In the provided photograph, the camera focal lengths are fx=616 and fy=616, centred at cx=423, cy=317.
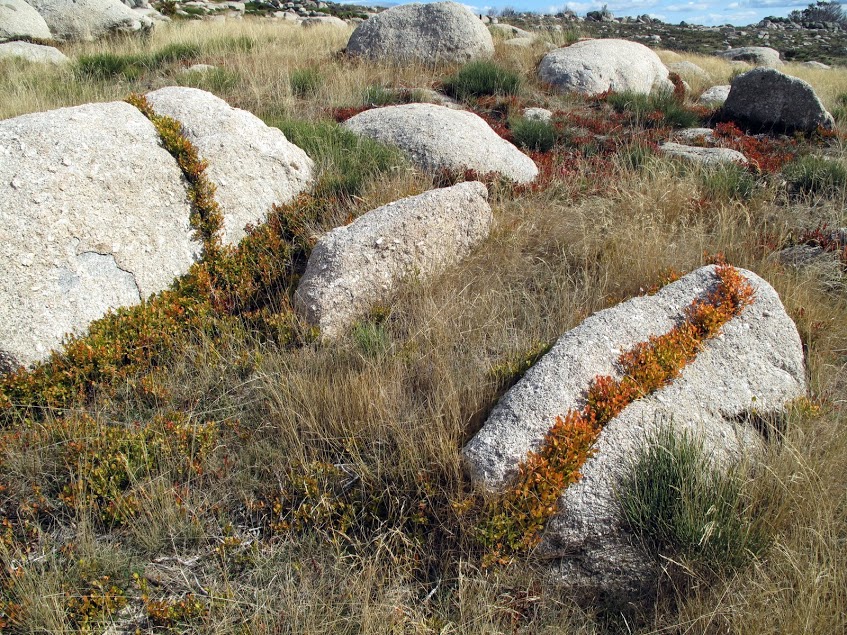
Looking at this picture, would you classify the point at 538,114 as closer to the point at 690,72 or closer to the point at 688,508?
the point at 690,72

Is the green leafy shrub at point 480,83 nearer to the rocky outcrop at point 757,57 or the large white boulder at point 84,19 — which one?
the large white boulder at point 84,19

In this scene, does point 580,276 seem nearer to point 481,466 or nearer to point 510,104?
point 481,466

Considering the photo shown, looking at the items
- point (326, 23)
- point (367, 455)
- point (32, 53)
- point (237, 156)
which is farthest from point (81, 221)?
point (326, 23)

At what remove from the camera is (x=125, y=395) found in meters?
4.40

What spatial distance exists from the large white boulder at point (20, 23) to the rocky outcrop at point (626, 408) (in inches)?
673

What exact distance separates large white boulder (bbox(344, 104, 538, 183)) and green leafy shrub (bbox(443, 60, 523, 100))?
340cm

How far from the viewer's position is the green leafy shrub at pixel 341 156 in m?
6.51

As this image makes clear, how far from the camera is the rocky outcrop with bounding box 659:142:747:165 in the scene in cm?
794

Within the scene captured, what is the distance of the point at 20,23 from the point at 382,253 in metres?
16.0

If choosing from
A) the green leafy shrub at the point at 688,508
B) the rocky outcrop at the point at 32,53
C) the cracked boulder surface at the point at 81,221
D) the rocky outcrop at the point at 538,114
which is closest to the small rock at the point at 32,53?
the rocky outcrop at the point at 32,53

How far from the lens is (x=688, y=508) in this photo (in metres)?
2.98

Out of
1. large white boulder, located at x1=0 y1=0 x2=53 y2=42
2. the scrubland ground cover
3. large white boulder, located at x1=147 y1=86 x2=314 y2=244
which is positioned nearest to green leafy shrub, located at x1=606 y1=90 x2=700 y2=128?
the scrubland ground cover

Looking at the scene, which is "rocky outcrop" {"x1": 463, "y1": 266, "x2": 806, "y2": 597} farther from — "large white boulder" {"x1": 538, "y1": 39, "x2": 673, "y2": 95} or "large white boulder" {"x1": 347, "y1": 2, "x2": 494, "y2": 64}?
"large white boulder" {"x1": 347, "y1": 2, "x2": 494, "y2": 64}

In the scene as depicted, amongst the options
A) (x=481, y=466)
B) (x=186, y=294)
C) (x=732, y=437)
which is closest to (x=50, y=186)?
(x=186, y=294)
